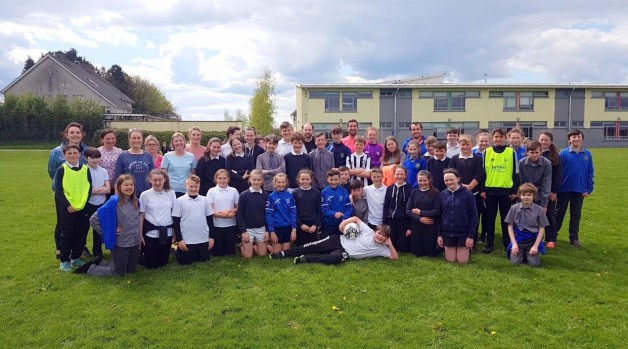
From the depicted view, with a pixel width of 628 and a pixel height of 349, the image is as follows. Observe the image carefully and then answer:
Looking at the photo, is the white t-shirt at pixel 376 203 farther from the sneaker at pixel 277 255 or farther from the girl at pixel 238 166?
the girl at pixel 238 166

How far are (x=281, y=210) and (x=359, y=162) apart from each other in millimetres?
1931

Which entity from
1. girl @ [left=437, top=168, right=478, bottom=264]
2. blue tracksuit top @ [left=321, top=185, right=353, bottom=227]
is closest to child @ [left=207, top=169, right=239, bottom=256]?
blue tracksuit top @ [left=321, top=185, right=353, bottom=227]

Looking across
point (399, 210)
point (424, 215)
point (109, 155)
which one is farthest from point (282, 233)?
point (109, 155)

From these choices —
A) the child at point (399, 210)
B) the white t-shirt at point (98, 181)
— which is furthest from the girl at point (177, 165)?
the child at point (399, 210)

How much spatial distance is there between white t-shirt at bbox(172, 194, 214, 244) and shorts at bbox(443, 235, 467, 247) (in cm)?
370

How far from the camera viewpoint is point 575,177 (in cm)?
802

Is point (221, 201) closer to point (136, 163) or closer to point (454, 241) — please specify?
point (136, 163)

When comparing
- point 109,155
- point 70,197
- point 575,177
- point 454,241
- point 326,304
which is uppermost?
point 109,155

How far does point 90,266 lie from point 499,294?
5.53 metres

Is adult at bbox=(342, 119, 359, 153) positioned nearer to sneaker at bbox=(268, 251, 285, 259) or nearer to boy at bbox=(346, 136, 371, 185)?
boy at bbox=(346, 136, 371, 185)

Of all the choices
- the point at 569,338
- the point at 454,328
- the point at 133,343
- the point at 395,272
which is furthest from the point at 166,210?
the point at 569,338

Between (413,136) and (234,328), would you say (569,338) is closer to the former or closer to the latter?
(234,328)

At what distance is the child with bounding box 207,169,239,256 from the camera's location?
24.4 ft

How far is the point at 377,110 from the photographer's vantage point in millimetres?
42875
